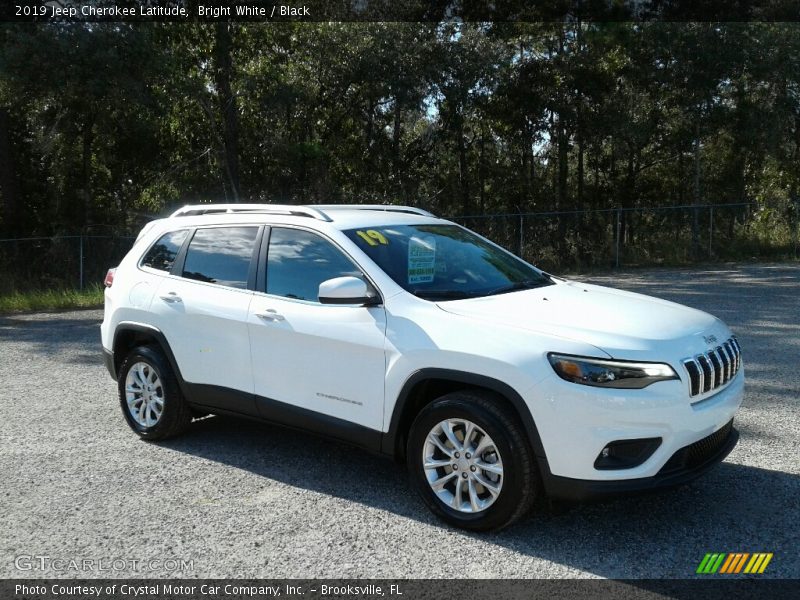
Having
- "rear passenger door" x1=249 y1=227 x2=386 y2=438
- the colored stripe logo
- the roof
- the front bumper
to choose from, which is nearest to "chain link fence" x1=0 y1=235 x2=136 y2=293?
the roof

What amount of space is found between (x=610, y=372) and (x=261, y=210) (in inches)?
114

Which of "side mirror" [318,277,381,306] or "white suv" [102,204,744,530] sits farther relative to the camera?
"side mirror" [318,277,381,306]

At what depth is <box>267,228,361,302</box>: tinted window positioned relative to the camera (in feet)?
16.5

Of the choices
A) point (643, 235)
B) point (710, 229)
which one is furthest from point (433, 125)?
point (710, 229)

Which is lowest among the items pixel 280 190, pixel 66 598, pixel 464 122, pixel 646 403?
pixel 66 598

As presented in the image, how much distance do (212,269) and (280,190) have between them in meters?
19.5

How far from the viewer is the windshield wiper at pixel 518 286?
4.99 meters

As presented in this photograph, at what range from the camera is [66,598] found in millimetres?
3631

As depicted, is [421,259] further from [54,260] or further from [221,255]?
[54,260]

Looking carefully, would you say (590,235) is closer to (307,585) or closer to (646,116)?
(646,116)

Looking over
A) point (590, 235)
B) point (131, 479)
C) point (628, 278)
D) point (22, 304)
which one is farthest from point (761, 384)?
point (590, 235)

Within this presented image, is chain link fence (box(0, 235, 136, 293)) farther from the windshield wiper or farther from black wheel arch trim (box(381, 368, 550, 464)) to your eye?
black wheel arch trim (box(381, 368, 550, 464))

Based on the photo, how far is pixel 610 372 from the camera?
12.8 feet

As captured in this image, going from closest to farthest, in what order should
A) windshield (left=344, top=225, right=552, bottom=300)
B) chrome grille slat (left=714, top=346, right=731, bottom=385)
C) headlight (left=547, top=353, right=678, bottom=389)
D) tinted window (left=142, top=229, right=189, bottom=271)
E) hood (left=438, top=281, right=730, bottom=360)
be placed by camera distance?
headlight (left=547, top=353, right=678, bottom=389) < hood (left=438, top=281, right=730, bottom=360) < chrome grille slat (left=714, top=346, right=731, bottom=385) < windshield (left=344, top=225, right=552, bottom=300) < tinted window (left=142, top=229, right=189, bottom=271)
